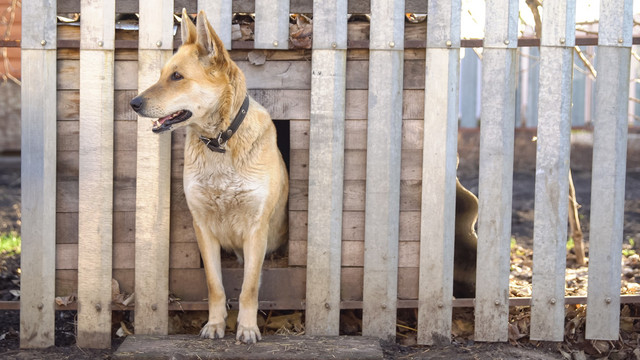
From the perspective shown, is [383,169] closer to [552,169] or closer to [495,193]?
[495,193]

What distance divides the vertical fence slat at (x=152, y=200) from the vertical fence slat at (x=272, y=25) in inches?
20.4

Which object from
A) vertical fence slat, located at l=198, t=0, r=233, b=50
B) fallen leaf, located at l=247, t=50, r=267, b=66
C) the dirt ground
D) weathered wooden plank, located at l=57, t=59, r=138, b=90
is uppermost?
vertical fence slat, located at l=198, t=0, r=233, b=50

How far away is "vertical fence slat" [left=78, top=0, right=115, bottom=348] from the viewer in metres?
4.23

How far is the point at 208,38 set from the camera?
381cm

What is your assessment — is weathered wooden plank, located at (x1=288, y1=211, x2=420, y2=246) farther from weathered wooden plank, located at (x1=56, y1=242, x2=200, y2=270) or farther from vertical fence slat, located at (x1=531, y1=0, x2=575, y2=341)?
weathered wooden plank, located at (x1=56, y1=242, x2=200, y2=270)

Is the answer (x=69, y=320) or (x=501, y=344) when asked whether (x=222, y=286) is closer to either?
(x=69, y=320)

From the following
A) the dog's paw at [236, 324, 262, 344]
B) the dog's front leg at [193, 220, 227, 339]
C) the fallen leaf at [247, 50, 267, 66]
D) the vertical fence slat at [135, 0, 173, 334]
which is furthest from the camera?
the fallen leaf at [247, 50, 267, 66]

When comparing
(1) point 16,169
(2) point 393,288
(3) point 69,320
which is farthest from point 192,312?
(1) point 16,169

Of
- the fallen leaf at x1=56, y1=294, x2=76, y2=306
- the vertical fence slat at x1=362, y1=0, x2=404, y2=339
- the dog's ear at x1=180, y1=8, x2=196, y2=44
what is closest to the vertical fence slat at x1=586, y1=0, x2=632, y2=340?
the vertical fence slat at x1=362, y1=0, x2=404, y2=339

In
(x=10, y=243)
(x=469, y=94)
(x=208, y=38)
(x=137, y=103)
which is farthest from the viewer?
(x=469, y=94)

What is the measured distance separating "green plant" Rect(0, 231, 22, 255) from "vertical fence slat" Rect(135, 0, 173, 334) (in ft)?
8.91

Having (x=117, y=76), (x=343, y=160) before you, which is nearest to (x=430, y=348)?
(x=343, y=160)

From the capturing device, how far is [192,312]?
15.3 ft

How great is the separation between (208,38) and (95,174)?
45.4 inches
